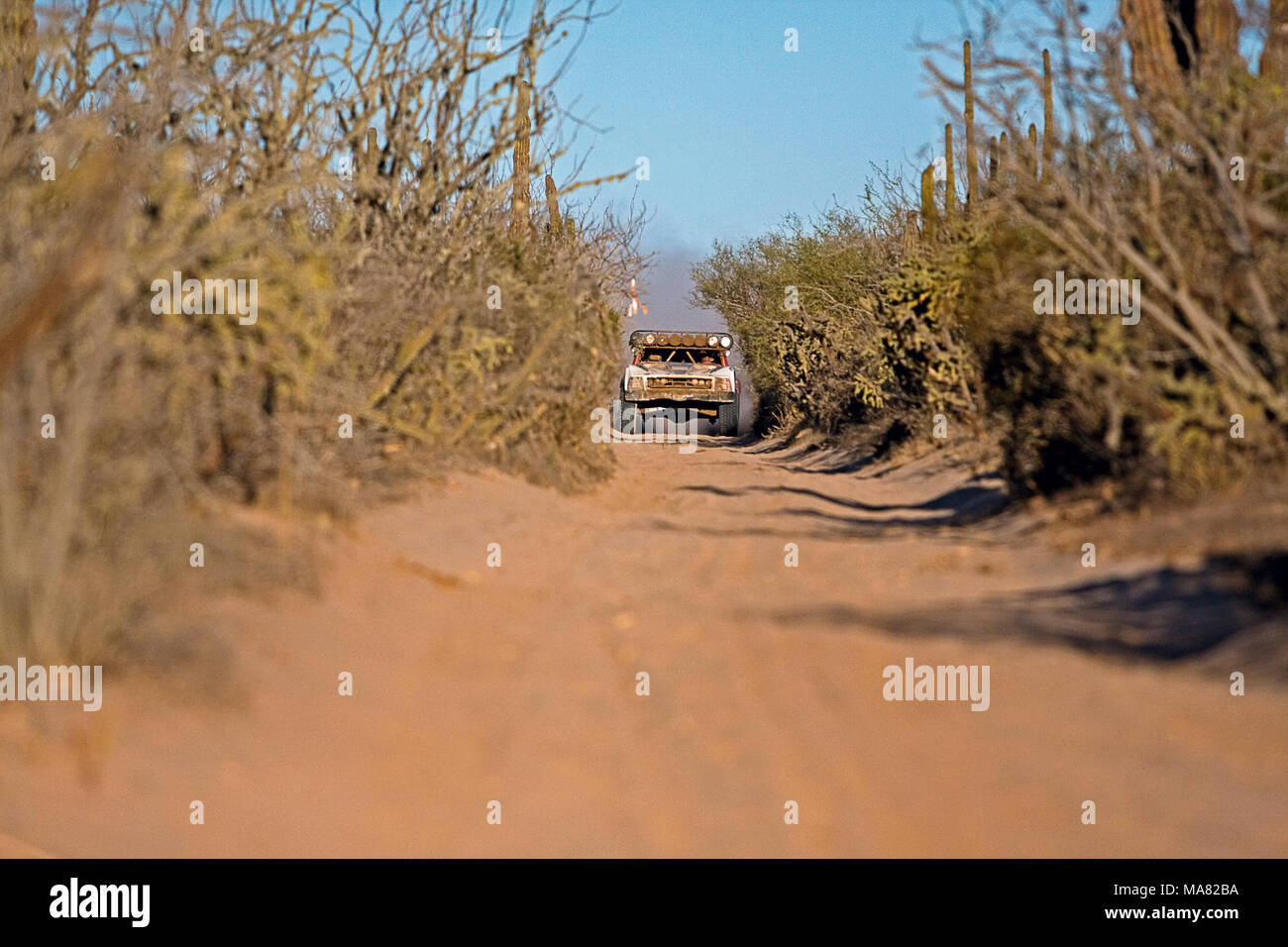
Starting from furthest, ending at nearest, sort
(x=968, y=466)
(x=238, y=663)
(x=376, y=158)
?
(x=968, y=466), (x=376, y=158), (x=238, y=663)

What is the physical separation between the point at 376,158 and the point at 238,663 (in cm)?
751

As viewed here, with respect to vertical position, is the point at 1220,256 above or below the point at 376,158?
below

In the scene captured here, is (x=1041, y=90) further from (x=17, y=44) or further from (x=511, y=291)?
(x=17, y=44)

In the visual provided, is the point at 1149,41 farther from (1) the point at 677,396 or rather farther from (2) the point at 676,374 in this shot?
(1) the point at 677,396

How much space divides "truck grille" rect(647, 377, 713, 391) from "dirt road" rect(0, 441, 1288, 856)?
68.3 feet

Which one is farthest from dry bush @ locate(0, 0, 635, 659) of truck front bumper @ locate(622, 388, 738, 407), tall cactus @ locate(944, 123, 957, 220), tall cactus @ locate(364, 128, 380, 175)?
truck front bumper @ locate(622, 388, 738, 407)

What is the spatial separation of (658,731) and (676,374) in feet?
78.2

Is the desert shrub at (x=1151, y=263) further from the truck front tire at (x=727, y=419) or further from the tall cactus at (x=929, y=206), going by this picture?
the truck front tire at (x=727, y=419)

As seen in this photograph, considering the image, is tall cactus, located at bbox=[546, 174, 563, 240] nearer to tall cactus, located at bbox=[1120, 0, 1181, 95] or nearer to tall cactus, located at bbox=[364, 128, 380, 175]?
tall cactus, located at bbox=[364, 128, 380, 175]

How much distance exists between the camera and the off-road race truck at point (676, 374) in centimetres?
2869

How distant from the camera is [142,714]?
16.3ft

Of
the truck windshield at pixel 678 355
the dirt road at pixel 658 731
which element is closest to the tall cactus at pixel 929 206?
the truck windshield at pixel 678 355

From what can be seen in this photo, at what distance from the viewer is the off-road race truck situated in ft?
94.1
